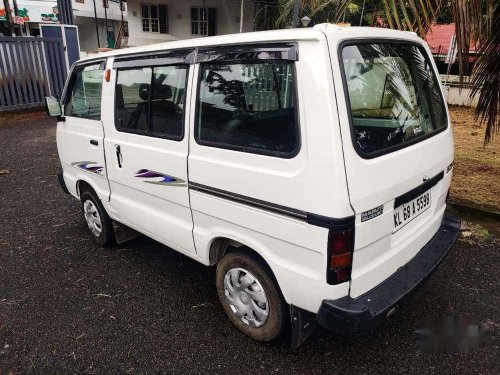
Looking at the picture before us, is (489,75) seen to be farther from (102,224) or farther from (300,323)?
(102,224)

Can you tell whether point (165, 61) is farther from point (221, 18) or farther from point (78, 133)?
point (221, 18)

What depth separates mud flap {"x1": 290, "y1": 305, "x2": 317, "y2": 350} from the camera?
7.66 feet

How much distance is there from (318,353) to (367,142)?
145cm

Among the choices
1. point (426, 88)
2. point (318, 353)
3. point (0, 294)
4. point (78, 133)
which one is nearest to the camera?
point (318, 353)

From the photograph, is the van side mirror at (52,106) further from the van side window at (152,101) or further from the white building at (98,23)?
the white building at (98,23)

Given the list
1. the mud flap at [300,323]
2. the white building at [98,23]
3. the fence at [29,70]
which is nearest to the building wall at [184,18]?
the white building at [98,23]

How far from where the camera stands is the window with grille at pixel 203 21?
23078mm

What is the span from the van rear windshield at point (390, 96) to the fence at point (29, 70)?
10.9m

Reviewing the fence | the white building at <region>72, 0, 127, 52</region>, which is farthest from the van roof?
the white building at <region>72, 0, 127, 52</region>

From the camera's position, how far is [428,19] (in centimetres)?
341

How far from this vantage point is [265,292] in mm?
2449

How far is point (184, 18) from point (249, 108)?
23.5 meters

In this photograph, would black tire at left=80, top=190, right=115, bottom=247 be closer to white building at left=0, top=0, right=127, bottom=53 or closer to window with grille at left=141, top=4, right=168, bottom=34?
window with grille at left=141, top=4, right=168, bottom=34

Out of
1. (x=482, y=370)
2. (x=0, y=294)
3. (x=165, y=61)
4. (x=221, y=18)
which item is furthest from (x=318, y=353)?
(x=221, y=18)
